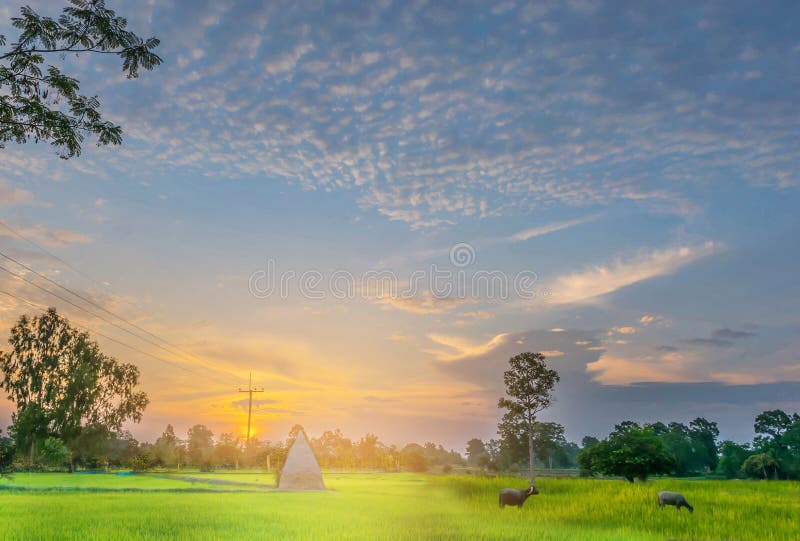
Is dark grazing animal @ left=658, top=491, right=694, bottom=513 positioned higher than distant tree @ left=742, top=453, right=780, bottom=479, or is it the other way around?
dark grazing animal @ left=658, top=491, right=694, bottom=513

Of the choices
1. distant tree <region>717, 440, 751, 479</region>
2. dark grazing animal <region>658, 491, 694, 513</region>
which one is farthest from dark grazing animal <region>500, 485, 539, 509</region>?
distant tree <region>717, 440, 751, 479</region>

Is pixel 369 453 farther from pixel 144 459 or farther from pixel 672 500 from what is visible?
pixel 672 500

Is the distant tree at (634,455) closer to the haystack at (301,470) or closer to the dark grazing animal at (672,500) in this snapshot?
the dark grazing animal at (672,500)

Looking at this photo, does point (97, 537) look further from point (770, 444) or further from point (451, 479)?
point (770, 444)

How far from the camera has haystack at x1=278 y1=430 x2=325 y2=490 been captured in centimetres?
4319

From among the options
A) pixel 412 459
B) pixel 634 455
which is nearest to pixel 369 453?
pixel 412 459

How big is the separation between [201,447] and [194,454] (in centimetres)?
1023

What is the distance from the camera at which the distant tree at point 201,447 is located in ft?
298

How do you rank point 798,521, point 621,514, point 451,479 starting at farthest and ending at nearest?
point 451,479
point 621,514
point 798,521

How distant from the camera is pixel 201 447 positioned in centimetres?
10606

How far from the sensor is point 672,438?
235ft

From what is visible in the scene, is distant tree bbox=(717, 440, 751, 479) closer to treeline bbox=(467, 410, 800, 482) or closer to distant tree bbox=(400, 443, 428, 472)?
treeline bbox=(467, 410, 800, 482)

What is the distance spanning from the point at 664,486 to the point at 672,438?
1983 inches

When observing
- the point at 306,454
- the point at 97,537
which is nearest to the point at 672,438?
the point at 306,454
